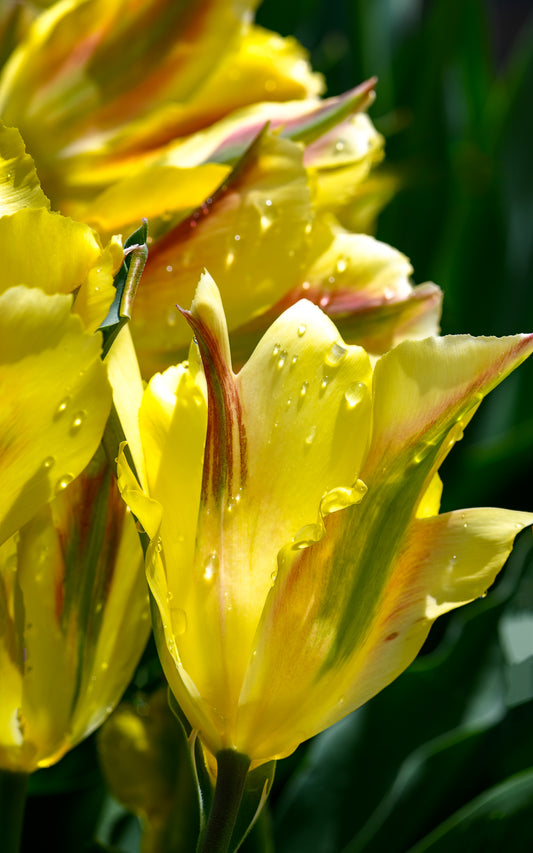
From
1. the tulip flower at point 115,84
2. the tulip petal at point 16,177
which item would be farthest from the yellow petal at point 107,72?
the tulip petal at point 16,177

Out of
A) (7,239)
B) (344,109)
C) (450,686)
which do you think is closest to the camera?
(7,239)

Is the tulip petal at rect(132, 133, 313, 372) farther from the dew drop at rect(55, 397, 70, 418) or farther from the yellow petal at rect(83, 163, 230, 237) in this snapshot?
the dew drop at rect(55, 397, 70, 418)

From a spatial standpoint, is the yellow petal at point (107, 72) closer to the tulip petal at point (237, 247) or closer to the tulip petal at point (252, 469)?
the tulip petal at point (237, 247)

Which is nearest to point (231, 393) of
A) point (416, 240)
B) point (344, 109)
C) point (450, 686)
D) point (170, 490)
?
point (170, 490)

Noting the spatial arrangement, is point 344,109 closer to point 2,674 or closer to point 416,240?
point 2,674

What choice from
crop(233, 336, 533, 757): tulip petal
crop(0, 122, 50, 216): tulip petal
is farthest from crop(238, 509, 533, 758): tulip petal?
crop(0, 122, 50, 216): tulip petal

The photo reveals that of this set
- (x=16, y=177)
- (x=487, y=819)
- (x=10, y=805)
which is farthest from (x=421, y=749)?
(x=16, y=177)
